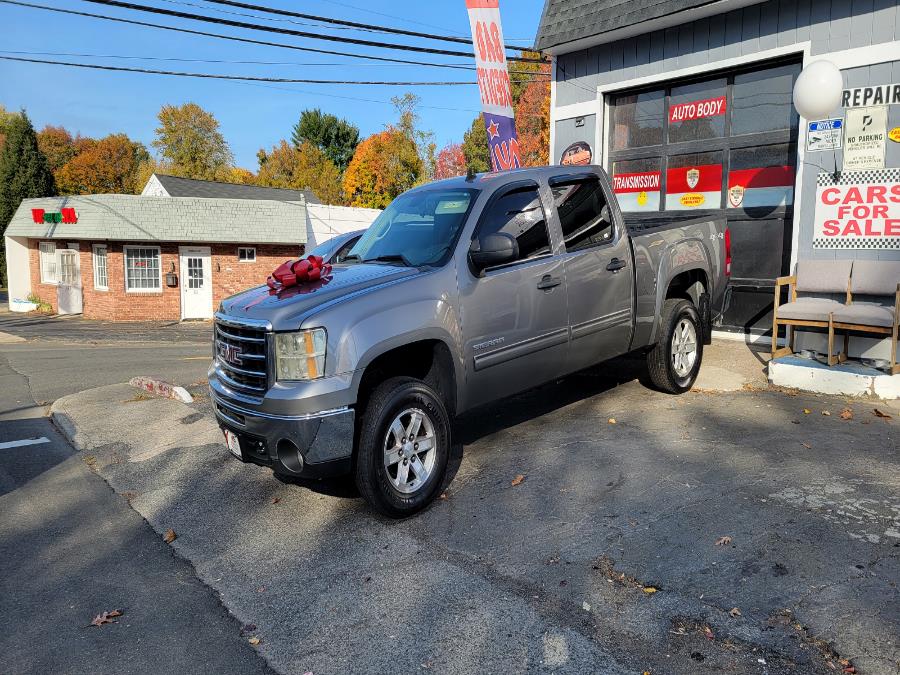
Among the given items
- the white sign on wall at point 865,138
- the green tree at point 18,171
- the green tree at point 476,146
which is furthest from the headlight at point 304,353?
the green tree at point 476,146

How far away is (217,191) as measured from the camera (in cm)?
3178

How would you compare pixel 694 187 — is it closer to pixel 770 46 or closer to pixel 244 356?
pixel 770 46

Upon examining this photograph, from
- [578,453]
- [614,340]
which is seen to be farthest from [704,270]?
[578,453]

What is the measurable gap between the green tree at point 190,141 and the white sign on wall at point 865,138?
5737 centimetres

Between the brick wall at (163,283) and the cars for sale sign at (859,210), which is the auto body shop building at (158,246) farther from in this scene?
the cars for sale sign at (859,210)

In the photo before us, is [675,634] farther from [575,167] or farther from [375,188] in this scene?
[375,188]

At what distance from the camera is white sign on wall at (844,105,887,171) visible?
763 centimetres

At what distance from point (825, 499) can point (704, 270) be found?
330 centimetres

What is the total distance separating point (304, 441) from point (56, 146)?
7631 cm

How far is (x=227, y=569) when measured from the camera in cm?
405

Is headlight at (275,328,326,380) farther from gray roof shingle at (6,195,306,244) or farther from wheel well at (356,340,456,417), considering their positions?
gray roof shingle at (6,195,306,244)

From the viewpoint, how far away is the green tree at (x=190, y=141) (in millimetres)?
58938

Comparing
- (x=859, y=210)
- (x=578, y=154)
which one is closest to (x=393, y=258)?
(x=859, y=210)

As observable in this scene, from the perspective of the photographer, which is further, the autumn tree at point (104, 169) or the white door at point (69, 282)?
the autumn tree at point (104, 169)
